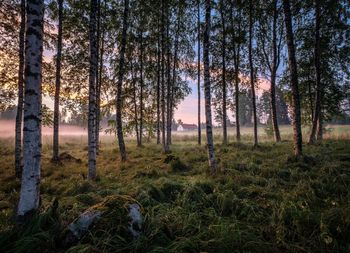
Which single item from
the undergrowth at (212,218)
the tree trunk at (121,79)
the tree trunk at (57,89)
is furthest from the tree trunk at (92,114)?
the tree trunk at (57,89)

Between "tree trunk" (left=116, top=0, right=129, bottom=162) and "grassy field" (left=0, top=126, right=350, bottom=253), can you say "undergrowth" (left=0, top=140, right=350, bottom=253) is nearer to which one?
"grassy field" (left=0, top=126, right=350, bottom=253)

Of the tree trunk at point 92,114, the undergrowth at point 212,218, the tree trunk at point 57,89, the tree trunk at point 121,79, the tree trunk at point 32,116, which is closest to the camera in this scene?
the undergrowth at point 212,218

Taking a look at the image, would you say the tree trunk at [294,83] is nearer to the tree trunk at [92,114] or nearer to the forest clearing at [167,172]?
the forest clearing at [167,172]

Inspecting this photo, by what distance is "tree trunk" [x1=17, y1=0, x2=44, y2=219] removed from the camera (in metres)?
4.76

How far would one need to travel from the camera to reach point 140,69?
22.7 m

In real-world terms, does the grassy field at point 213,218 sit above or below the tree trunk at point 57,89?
below

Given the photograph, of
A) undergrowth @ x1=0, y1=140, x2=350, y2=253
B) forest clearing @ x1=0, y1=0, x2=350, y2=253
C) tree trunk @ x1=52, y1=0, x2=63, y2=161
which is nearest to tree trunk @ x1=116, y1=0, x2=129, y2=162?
forest clearing @ x1=0, y1=0, x2=350, y2=253

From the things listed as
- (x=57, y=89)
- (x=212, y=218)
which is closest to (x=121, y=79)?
(x=57, y=89)

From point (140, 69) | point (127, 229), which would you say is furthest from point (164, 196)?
point (140, 69)

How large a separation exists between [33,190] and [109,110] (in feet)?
52.2

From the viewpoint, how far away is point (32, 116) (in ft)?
16.2

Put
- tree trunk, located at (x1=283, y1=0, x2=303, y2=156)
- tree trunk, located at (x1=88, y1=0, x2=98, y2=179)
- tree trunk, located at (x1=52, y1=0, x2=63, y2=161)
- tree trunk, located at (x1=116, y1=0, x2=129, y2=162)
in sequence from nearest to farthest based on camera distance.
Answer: tree trunk, located at (x1=88, y1=0, x2=98, y2=179), tree trunk, located at (x1=283, y1=0, x2=303, y2=156), tree trunk, located at (x1=116, y1=0, x2=129, y2=162), tree trunk, located at (x1=52, y1=0, x2=63, y2=161)

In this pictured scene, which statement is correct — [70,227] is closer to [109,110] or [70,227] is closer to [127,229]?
[127,229]

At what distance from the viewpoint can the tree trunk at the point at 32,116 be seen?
4.76m
